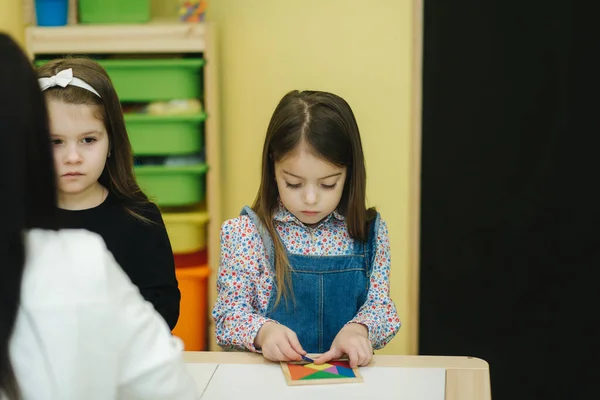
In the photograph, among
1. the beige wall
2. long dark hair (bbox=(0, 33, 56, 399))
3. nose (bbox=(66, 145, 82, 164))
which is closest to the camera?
long dark hair (bbox=(0, 33, 56, 399))

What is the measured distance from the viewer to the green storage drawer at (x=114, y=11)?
2.57 meters

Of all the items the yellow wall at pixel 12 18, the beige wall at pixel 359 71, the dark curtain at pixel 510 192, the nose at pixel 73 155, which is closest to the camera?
the nose at pixel 73 155

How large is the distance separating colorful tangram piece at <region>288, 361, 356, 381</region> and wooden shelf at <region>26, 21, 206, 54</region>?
4.94ft

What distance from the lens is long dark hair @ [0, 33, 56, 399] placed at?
70 centimetres

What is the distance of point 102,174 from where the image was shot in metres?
1.57

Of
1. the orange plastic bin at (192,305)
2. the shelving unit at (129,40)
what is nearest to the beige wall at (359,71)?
the shelving unit at (129,40)

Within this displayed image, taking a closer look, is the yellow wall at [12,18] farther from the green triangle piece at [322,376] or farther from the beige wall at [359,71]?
the green triangle piece at [322,376]

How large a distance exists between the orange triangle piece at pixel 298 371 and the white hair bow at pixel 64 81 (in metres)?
0.65

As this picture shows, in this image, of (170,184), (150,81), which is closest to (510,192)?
(170,184)

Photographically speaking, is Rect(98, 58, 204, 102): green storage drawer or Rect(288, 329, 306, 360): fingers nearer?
Rect(288, 329, 306, 360): fingers

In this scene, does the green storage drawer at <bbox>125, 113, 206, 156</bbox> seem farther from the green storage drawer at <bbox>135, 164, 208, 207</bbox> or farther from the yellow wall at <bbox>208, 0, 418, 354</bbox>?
the yellow wall at <bbox>208, 0, 418, 354</bbox>

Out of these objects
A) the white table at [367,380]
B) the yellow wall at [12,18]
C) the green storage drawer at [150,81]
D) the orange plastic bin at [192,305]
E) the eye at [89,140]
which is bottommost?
the orange plastic bin at [192,305]

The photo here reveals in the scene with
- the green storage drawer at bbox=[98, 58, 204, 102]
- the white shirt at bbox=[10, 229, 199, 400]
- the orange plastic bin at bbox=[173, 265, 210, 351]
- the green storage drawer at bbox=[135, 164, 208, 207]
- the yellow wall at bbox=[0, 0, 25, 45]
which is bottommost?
the orange plastic bin at bbox=[173, 265, 210, 351]

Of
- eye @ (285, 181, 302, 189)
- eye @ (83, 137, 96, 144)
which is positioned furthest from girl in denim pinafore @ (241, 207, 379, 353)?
eye @ (83, 137, 96, 144)
